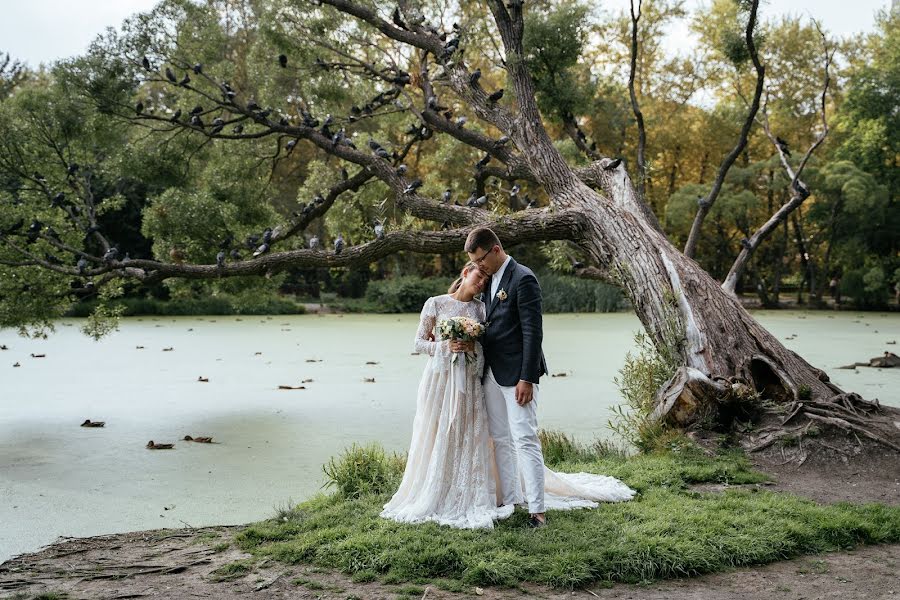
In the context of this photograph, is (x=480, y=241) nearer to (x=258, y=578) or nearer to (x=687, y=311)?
(x=258, y=578)

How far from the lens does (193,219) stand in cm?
896

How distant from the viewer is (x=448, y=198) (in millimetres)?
8984

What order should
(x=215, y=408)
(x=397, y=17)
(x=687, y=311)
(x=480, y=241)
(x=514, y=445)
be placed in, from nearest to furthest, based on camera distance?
(x=480, y=241) < (x=514, y=445) < (x=687, y=311) < (x=215, y=408) < (x=397, y=17)

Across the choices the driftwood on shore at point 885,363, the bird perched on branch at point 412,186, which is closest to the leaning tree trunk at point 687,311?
the bird perched on branch at point 412,186

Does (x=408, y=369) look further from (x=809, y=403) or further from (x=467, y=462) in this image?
(x=467, y=462)

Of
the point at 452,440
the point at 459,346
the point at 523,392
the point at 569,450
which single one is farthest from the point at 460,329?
the point at 569,450

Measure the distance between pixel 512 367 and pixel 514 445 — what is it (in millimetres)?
489

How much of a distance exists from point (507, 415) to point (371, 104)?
6.33 metres

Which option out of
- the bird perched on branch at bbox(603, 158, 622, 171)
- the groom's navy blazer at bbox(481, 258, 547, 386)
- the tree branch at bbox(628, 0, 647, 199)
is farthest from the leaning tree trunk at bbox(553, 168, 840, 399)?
the groom's navy blazer at bbox(481, 258, 547, 386)

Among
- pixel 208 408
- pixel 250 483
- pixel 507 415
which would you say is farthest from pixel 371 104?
pixel 507 415

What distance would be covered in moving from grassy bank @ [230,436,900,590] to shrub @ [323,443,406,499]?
13 mm

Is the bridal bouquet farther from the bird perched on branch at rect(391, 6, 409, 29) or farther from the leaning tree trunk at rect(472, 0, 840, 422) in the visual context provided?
the bird perched on branch at rect(391, 6, 409, 29)

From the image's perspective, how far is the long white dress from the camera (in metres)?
4.17

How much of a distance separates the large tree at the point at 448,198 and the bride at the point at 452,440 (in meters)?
2.13
